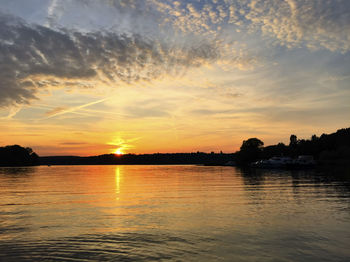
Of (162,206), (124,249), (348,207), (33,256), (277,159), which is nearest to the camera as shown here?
(33,256)

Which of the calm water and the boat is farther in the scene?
the boat

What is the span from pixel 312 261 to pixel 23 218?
25.3 metres

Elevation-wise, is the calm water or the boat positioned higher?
the boat

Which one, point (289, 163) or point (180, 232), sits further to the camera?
point (289, 163)

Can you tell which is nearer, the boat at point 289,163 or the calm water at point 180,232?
the calm water at point 180,232

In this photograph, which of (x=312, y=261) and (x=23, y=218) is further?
(x=23, y=218)

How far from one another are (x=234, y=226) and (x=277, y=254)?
6.91 meters

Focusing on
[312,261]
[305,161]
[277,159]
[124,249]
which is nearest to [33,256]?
[124,249]

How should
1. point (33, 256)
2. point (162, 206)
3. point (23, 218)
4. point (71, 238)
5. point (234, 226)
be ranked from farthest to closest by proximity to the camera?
point (162, 206) < point (23, 218) < point (234, 226) < point (71, 238) < point (33, 256)

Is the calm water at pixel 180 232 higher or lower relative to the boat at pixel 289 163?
lower

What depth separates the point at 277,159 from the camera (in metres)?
179

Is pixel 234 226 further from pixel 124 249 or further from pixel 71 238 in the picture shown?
pixel 71 238

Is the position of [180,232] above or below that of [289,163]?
below

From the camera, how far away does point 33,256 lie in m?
16.9
